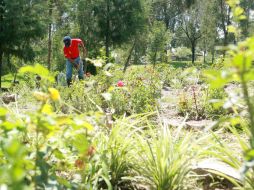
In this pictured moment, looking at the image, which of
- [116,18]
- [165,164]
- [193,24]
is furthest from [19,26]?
[193,24]

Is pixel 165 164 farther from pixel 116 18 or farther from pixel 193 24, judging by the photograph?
pixel 193 24

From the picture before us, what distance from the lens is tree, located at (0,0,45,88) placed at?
58.4 ft

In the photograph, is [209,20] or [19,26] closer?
[19,26]

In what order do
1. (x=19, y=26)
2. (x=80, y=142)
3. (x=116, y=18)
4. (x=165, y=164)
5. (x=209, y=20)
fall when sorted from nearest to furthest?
(x=80, y=142), (x=165, y=164), (x=19, y=26), (x=116, y=18), (x=209, y=20)

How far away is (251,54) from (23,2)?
17805 millimetres

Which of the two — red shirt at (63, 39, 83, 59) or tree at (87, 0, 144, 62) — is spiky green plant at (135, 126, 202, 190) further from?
tree at (87, 0, 144, 62)

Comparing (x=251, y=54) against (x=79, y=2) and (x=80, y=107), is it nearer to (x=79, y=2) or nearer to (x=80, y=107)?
(x=80, y=107)

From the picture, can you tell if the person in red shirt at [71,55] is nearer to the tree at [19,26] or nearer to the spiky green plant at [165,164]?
the spiky green plant at [165,164]

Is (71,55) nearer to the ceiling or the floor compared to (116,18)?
nearer to the floor

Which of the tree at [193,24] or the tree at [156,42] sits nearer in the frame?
the tree at [156,42]

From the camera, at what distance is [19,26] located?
18.1 meters

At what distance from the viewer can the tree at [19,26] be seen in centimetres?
1780

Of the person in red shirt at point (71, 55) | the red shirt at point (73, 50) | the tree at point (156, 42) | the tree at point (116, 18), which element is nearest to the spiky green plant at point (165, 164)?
the person in red shirt at point (71, 55)

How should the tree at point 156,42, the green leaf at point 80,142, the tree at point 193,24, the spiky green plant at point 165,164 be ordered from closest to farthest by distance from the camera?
the green leaf at point 80,142 < the spiky green plant at point 165,164 < the tree at point 156,42 < the tree at point 193,24
